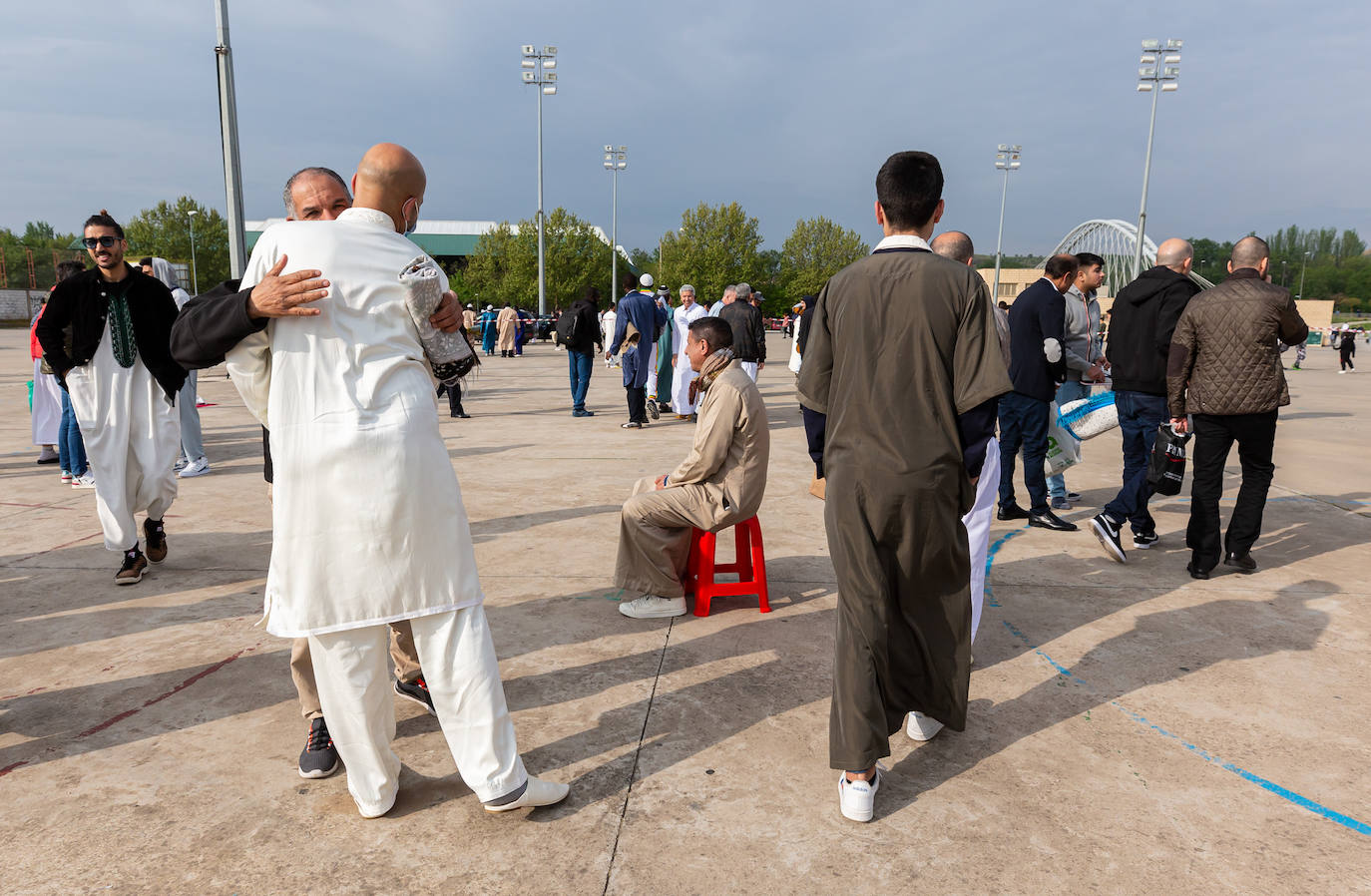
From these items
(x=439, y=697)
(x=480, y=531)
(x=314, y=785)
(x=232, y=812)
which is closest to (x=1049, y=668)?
(x=439, y=697)

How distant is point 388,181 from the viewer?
2443mm

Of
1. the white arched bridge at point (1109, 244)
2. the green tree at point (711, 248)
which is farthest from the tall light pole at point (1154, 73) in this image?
the white arched bridge at point (1109, 244)

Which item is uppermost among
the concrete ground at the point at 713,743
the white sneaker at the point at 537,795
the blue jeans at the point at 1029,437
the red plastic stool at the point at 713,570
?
the blue jeans at the point at 1029,437

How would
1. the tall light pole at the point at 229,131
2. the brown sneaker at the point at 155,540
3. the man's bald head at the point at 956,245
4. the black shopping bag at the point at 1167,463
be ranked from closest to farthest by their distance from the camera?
the man's bald head at the point at 956,245, the brown sneaker at the point at 155,540, the black shopping bag at the point at 1167,463, the tall light pole at the point at 229,131

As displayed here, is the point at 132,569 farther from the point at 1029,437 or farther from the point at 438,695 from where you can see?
the point at 1029,437

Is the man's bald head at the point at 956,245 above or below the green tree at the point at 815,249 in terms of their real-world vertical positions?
below

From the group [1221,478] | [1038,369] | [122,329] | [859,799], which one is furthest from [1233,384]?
[122,329]

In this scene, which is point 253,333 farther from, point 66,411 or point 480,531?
point 66,411

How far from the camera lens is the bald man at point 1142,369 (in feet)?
17.7

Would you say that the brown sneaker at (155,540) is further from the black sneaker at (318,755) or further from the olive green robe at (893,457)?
the olive green robe at (893,457)

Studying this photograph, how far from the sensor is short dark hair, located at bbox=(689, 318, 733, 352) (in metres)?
4.29

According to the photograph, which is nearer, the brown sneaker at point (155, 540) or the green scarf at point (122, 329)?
the green scarf at point (122, 329)

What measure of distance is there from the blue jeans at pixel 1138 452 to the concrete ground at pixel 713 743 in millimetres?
323

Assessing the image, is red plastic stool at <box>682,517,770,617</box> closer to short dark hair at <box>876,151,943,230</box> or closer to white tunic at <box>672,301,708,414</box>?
short dark hair at <box>876,151,943,230</box>
